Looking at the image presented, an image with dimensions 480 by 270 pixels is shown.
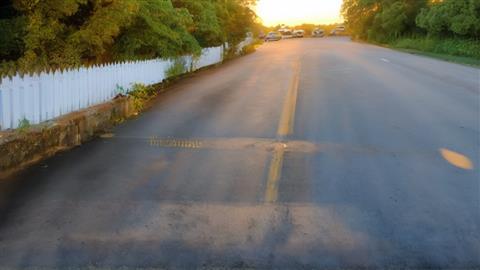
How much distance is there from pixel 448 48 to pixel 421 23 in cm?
721

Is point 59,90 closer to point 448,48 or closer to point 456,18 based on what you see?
point 448,48

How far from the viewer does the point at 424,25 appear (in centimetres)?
4575

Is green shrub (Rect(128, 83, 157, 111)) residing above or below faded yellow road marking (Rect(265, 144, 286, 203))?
above

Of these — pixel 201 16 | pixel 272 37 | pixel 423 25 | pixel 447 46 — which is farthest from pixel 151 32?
pixel 272 37

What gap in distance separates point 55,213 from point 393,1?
56.9 m

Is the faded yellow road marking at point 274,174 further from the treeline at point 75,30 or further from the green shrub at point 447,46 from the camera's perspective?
the green shrub at point 447,46

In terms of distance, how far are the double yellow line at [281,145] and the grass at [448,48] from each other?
16.7 m

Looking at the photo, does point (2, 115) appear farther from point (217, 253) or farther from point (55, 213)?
point (217, 253)

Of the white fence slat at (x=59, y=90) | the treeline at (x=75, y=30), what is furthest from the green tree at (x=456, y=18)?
the white fence slat at (x=59, y=90)

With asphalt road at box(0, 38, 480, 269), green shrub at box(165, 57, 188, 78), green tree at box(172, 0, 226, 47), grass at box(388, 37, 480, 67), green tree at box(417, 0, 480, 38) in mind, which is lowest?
asphalt road at box(0, 38, 480, 269)

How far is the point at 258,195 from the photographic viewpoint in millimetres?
6801

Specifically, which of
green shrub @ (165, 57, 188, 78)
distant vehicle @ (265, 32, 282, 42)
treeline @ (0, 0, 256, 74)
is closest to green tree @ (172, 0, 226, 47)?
green shrub @ (165, 57, 188, 78)

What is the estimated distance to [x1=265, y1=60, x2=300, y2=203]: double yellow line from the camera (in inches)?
275

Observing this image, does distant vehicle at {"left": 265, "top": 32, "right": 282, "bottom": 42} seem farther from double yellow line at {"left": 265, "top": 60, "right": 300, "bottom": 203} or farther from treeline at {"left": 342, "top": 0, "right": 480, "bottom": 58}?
double yellow line at {"left": 265, "top": 60, "right": 300, "bottom": 203}
